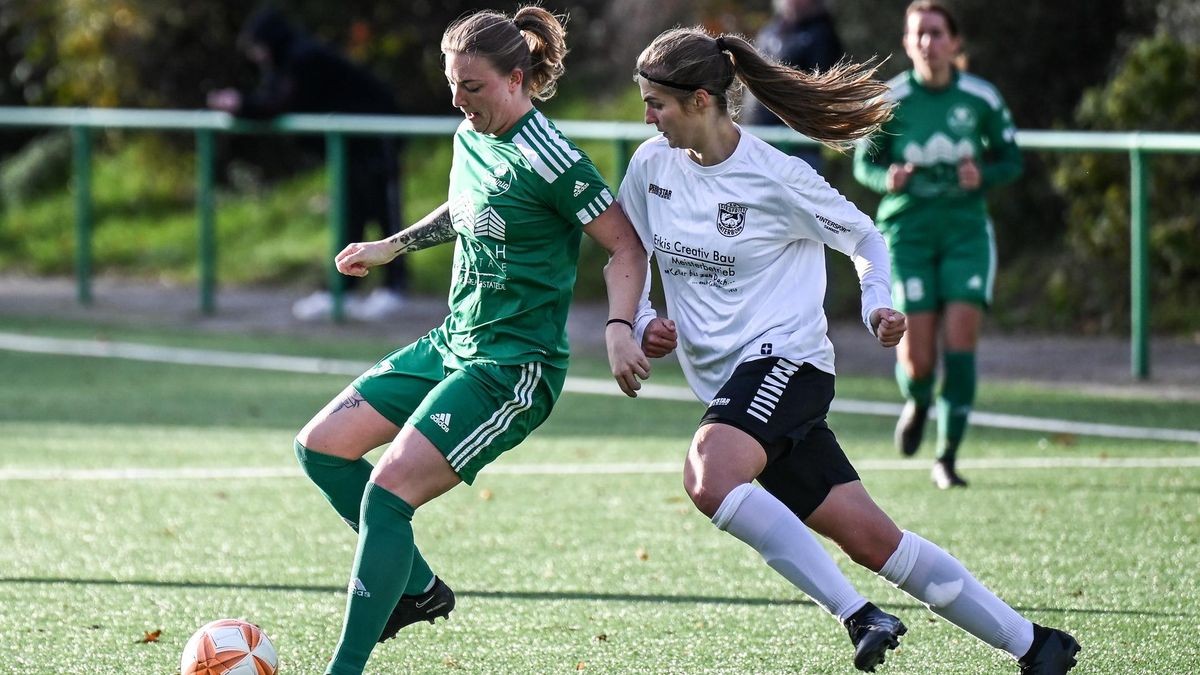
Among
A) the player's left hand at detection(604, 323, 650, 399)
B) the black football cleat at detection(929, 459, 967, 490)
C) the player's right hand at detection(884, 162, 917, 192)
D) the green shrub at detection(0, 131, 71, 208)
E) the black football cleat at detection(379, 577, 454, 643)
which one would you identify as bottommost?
the green shrub at detection(0, 131, 71, 208)

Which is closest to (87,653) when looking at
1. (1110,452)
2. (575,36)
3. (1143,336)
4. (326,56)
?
(1110,452)

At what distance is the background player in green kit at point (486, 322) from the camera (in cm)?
457

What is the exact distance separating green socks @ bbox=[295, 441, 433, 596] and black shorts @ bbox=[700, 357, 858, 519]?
99 cm

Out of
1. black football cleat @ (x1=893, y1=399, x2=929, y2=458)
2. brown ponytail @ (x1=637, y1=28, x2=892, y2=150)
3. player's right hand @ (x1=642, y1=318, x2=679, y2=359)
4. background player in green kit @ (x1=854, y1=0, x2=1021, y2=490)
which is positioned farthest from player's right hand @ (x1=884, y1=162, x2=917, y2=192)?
player's right hand @ (x1=642, y1=318, x2=679, y2=359)

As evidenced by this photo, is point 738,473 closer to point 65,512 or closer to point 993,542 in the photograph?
point 993,542

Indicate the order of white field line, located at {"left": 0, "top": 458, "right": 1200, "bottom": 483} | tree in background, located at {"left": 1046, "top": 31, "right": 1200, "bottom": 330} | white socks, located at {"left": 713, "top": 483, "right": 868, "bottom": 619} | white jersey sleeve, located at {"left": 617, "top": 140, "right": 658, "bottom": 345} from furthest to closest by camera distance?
tree in background, located at {"left": 1046, "top": 31, "right": 1200, "bottom": 330}, white field line, located at {"left": 0, "top": 458, "right": 1200, "bottom": 483}, white jersey sleeve, located at {"left": 617, "top": 140, "right": 658, "bottom": 345}, white socks, located at {"left": 713, "top": 483, "right": 868, "bottom": 619}

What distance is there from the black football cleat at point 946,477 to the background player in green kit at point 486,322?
331 centimetres

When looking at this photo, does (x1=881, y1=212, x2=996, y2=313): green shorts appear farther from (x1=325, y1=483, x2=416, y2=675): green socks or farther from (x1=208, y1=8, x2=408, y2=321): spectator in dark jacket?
(x1=208, y1=8, x2=408, y2=321): spectator in dark jacket

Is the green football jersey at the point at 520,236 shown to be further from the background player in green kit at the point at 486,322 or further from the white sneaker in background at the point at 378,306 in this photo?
the white sneaker in background at the point at 378,306

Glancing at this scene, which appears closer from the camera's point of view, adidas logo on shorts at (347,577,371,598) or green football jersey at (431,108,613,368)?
adidas logo on shorts at (347,577,371,598)

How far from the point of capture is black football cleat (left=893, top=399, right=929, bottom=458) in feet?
26.5

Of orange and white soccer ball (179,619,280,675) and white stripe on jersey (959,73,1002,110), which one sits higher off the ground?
white stripe on jersey (959,73,1002,110)

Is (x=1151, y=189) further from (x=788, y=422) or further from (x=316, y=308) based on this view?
(x=788, y=422)

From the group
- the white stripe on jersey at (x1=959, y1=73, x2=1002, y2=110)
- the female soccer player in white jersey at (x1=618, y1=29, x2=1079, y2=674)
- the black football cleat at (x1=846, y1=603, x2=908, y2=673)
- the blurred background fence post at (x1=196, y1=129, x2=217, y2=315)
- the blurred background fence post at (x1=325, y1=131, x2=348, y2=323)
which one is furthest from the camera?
the blurred background fence post at (x1=196, y1=129, x2=217, y2=315)
